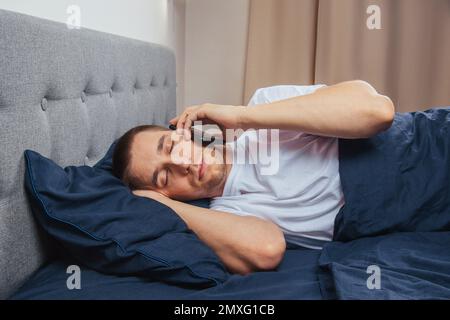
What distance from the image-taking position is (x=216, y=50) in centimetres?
276

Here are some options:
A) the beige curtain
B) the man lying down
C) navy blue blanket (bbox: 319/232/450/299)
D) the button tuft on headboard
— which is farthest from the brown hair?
the beige curtain

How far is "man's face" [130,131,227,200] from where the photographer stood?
1.18 meters

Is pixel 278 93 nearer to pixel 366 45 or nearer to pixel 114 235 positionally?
pixel 114 235

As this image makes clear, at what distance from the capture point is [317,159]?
47.3 inches

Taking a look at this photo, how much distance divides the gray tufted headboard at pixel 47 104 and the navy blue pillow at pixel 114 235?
4 centimetres

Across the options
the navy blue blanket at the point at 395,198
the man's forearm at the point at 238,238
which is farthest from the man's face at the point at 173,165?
the navy blue blanket at the point at 395,198

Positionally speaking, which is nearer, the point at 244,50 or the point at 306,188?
the point at 306,188

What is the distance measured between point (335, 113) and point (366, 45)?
1.54m

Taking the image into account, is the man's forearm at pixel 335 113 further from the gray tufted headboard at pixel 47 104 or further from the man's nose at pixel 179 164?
the gray tufted headboard at pixel 47 104

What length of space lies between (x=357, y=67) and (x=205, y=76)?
91 centimetres

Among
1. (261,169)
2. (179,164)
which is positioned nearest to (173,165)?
(179,164)

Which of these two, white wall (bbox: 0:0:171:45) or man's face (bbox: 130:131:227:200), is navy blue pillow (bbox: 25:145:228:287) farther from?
white wall (bbox: 0:0:171:45)
